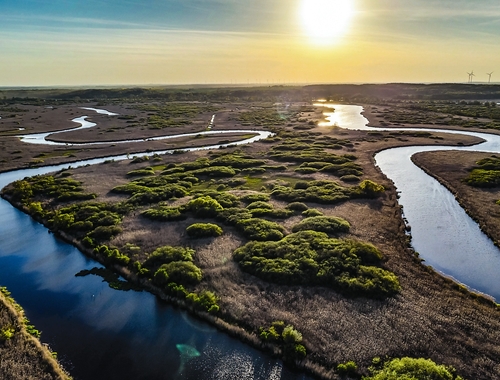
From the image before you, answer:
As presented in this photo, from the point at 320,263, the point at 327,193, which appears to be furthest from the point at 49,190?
the point at 320,263

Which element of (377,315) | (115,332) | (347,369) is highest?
(377,315)

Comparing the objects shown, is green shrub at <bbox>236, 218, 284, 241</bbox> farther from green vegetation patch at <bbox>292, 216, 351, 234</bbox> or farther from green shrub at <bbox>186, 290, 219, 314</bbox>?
green shrub at <bbox>186, 290, 219, 314</bbox>

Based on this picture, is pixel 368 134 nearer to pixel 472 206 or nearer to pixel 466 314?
pixel 472 206

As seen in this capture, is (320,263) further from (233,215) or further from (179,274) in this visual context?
(233,215)

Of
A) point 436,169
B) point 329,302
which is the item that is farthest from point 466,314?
point 436,169

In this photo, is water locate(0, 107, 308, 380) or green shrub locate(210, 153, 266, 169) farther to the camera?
green shrub locate(210, 153, 266, 169)

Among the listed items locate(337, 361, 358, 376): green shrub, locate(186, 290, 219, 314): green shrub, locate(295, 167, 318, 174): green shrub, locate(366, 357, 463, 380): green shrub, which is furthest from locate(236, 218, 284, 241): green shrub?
locate(295, 167, 318, 174): green shrub
